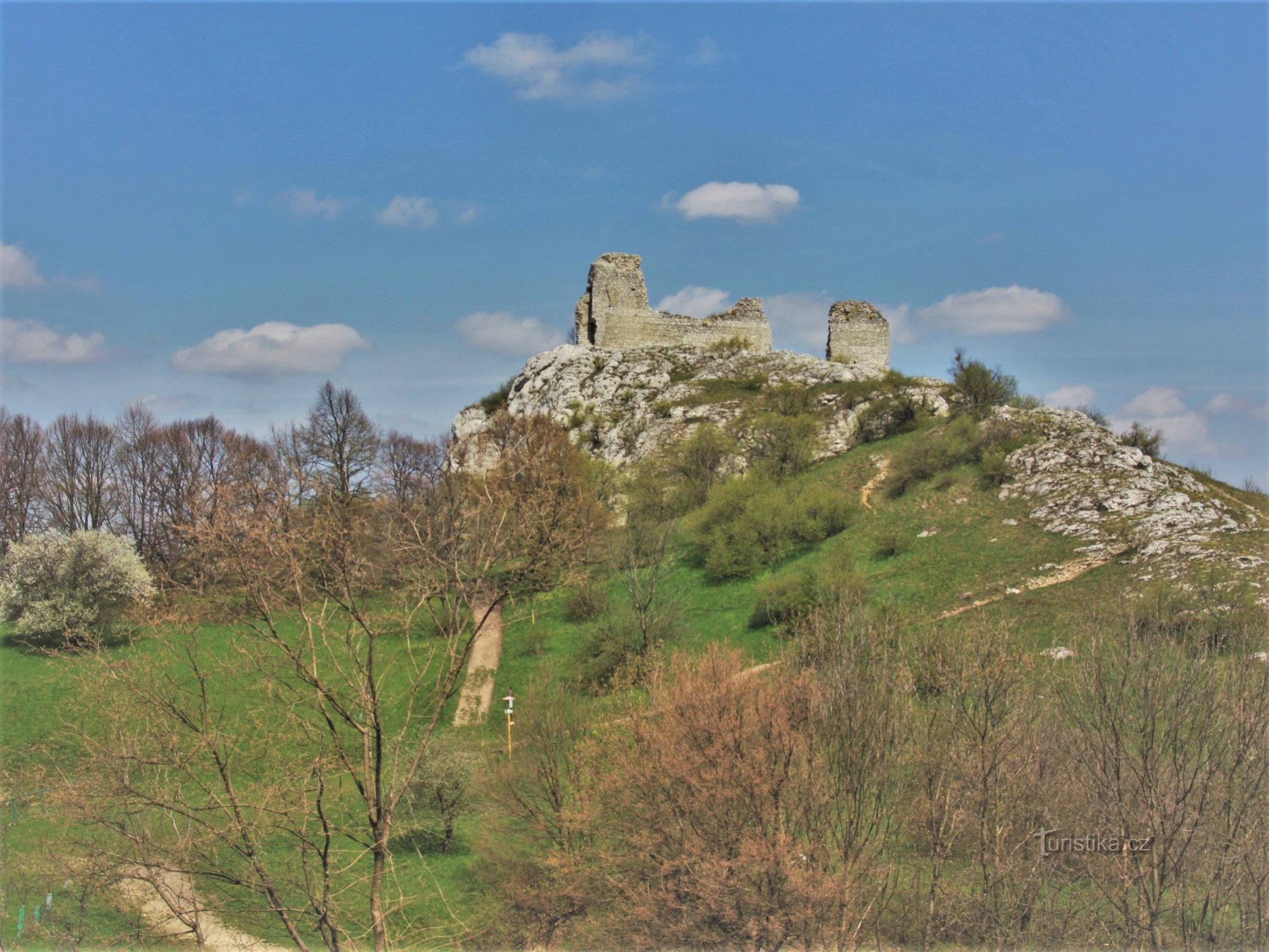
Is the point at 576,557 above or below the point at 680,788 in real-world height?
above

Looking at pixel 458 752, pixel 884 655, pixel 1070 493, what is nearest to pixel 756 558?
pixel 1070 493

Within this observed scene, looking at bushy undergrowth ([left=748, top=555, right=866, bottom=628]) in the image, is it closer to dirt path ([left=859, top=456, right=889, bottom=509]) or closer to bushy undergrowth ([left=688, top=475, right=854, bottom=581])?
bushy undergrowth ([left=688, top=475, right=854, bottom=581])

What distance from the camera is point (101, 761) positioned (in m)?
9.71

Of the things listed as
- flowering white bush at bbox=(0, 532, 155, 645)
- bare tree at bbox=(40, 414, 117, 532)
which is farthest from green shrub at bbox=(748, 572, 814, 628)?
bare tree at bbox=(40, 414, 117, 532)

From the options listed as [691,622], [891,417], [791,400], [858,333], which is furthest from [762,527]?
[858,333]

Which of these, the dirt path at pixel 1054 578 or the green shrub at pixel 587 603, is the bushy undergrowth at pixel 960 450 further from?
the green shrub at pixel 587 603

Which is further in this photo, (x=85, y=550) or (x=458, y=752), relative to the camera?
(x=85, y=550)

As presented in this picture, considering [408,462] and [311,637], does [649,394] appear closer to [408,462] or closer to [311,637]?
[408,462]

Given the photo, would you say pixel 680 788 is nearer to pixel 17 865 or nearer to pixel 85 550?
pixel 17 865

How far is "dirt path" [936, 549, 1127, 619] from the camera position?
22984 millimetres

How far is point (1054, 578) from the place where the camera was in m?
23.4

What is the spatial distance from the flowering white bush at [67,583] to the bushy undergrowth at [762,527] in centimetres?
1925

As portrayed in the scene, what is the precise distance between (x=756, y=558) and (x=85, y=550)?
80.0 ft

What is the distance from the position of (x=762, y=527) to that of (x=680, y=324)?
23.0 metres
